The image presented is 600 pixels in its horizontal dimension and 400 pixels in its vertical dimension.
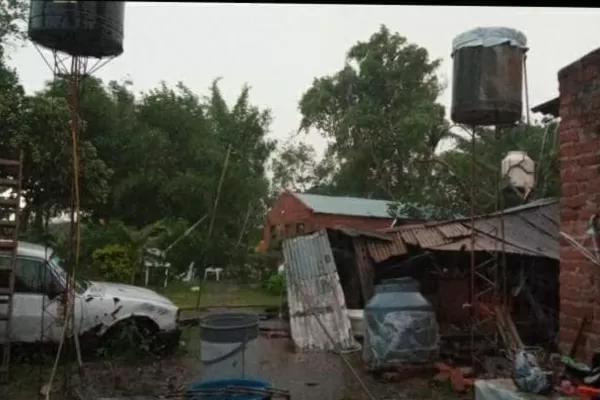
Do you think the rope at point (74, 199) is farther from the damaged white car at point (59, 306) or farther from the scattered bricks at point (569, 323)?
the scattered bricks at point (569, 323)

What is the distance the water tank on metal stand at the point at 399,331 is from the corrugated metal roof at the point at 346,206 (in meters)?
4.46

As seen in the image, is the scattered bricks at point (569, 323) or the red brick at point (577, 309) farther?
the scattered bricks at point (569, 323)

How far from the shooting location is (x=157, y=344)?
6012 mm

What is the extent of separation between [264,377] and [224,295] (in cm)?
426

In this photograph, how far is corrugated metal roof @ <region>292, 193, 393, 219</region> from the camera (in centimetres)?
1055

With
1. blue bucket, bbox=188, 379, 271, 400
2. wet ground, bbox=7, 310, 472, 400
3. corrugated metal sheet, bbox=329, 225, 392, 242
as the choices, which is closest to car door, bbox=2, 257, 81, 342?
wet ground, bbox=7, 310, 472, 400

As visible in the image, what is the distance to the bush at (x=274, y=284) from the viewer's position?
985 centimetres

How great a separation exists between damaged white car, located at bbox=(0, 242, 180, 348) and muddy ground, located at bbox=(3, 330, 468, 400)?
0.28 metres

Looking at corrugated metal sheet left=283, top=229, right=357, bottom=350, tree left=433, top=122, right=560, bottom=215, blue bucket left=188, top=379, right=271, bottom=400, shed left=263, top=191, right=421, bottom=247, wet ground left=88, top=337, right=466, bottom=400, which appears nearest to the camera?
blue bucket left=188, top=379, right=271, bottom=400

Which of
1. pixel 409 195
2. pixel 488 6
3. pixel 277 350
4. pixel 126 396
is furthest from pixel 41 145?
pixel 409 195

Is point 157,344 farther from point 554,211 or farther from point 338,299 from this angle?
point 554,211

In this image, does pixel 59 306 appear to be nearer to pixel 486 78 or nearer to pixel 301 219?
pixel 486 78

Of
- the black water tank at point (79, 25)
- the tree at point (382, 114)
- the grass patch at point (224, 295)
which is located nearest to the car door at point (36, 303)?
the black water tank at point (79, 25)

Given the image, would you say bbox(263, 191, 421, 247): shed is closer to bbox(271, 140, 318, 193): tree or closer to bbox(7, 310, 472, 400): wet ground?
bbox(271, 140, 318, 193): tree
